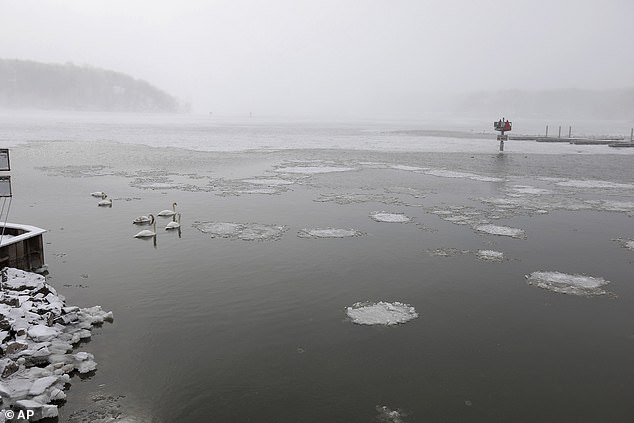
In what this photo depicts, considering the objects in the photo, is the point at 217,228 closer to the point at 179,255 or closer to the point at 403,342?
the point at 179,255

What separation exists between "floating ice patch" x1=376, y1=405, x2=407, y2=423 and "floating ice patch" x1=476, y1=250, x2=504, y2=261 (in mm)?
10265

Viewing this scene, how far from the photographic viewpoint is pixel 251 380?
33.7 feet

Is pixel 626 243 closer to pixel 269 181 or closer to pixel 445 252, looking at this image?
pixel 445 252

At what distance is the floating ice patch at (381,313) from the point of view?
13086mm

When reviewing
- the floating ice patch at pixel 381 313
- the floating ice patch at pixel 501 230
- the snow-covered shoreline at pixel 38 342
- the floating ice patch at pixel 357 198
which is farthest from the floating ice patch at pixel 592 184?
the snow-covered shoreline at pixel 38 342

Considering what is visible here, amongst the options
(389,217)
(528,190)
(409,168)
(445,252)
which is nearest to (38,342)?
(445,252)

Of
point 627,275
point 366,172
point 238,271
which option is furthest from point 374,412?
point 366,172

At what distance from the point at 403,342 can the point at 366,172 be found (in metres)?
31.2

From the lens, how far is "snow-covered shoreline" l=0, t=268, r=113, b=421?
9.25 meters

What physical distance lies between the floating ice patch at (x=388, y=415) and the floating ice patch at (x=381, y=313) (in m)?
3.63

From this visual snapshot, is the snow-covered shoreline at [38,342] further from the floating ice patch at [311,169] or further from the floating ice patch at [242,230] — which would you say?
the floating ice patch at [311,169]

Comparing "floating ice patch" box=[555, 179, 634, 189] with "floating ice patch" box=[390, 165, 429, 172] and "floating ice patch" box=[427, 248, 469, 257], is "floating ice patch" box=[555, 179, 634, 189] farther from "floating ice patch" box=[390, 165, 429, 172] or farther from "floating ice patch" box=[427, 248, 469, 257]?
"floating ice patch" box=[427, 248, 469, 257]

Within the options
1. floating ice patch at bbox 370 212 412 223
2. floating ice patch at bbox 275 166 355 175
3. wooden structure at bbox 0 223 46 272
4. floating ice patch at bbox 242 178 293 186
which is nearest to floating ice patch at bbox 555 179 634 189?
floating ice patch at bbox 275 166 355 175

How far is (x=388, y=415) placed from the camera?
9227mm
